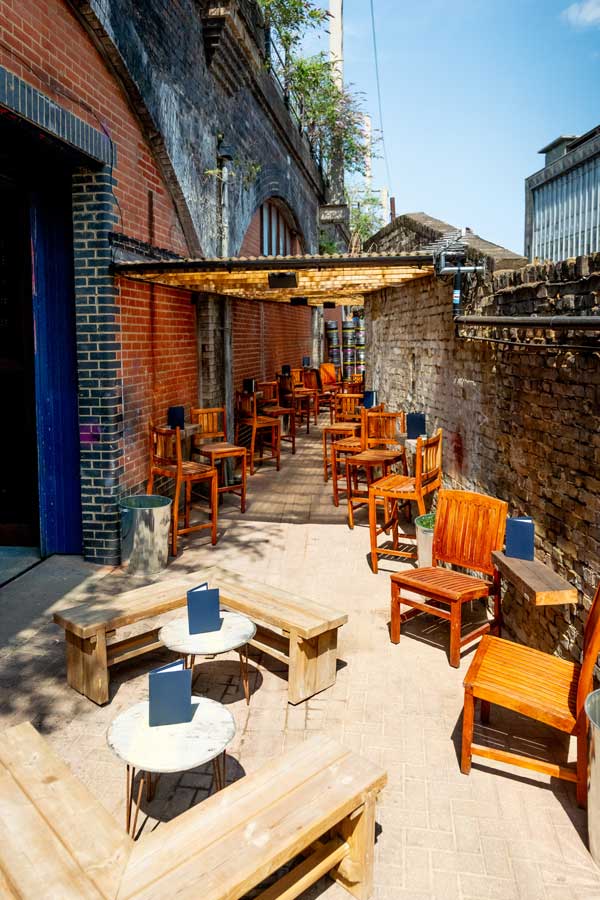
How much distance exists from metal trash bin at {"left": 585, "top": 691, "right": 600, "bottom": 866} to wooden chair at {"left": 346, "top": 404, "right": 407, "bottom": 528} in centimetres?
453

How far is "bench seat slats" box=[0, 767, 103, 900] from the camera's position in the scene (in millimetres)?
2020

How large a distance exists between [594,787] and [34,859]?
198 cm

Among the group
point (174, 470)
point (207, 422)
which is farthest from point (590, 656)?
point (207, 422)

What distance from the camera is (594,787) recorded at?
265 cm

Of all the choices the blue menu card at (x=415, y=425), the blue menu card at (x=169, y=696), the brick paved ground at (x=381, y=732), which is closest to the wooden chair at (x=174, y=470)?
the brick paved ground at (x=381, y=732)

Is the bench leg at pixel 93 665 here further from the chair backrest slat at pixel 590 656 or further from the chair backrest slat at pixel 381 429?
the chair backrest slat at pixel 381 429

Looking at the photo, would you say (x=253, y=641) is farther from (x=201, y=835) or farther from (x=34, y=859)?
(x=34, y=859)

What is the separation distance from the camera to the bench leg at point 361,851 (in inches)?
101

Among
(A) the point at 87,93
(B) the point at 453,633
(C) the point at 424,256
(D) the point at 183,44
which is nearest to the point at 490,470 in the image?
(B) the point at 453,633

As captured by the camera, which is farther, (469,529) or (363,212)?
(363,212)

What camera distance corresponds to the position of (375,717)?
3787 millimetres

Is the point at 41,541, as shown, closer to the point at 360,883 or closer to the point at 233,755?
the point at 233,755

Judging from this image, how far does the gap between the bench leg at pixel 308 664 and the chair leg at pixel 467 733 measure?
3.14ft

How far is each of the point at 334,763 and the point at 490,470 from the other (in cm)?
296
